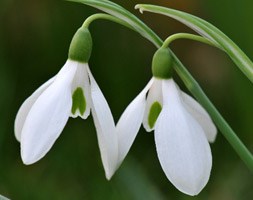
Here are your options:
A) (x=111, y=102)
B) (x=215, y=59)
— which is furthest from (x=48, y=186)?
(x=215, y=59)

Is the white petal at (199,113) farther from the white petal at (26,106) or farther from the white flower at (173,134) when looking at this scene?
the white petal at (26,106)

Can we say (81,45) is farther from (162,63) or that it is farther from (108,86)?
(108,86)

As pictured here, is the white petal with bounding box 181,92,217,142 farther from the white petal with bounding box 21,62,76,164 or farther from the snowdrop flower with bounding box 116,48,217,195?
the white petal with bounding box 21,62,76,164

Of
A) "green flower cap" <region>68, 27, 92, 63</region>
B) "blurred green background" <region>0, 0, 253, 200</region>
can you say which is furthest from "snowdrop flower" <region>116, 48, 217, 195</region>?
"blurred green background" <region>0, 0, 253, 200</region>

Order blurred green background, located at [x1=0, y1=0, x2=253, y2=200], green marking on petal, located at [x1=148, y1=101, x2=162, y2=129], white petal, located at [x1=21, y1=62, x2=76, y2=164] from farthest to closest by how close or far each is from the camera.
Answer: blurred green background, located at [x1=0, y1=0, x2=253, y2=200], green marking on petal, located at [x1=148, y1=101, x2=162, y2=129], white petal, located at [x1=21, y1=62, x2=76, y2=164]

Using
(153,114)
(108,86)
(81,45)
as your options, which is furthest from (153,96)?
(108,86)

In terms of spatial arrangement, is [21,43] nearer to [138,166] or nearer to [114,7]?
[138,166]
